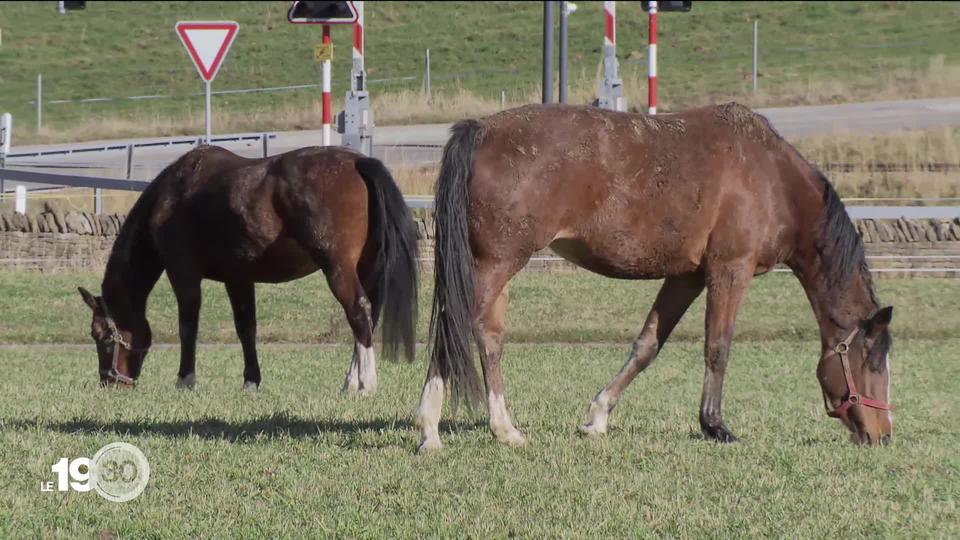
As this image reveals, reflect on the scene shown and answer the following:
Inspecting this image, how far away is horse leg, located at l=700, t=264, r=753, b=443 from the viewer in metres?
9.48

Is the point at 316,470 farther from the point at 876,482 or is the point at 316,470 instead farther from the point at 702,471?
the point at 876,482

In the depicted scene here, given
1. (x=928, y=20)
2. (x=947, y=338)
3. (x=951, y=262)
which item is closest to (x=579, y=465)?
(x=947, y=338)

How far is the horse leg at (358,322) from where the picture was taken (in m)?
12.0

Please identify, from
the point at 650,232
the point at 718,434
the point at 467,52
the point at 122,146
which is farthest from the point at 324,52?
the point at 467,52

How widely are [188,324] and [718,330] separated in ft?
16.6

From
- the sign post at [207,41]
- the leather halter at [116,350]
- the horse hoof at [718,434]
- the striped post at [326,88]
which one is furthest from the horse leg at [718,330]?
the sign post at [207,41]

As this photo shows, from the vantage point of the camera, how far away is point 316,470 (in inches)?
316

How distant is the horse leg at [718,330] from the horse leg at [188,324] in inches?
189

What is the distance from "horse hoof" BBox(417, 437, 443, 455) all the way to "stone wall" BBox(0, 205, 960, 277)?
10806 millimetres

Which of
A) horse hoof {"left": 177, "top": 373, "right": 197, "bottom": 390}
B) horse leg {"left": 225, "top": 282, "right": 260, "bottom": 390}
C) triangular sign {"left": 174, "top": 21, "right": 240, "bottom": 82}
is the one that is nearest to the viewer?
horse hoof {"left": 177, "top": 373, "right": 197, "bottom": 390}

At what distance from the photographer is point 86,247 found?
789 inches

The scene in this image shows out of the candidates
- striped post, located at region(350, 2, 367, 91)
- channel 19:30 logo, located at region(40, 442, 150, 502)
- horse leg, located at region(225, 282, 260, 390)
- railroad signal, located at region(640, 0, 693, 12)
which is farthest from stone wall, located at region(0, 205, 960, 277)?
channel 19:30 logo, located at region(40, 442, 150, 502)

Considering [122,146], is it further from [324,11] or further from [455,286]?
[455,286]

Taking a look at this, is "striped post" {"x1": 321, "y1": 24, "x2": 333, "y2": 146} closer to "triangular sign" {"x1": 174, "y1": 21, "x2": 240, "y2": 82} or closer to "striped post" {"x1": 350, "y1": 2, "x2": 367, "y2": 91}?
"striped post" {"x1": 350, "y1": 2, "x2": 367, "y2": 91}
